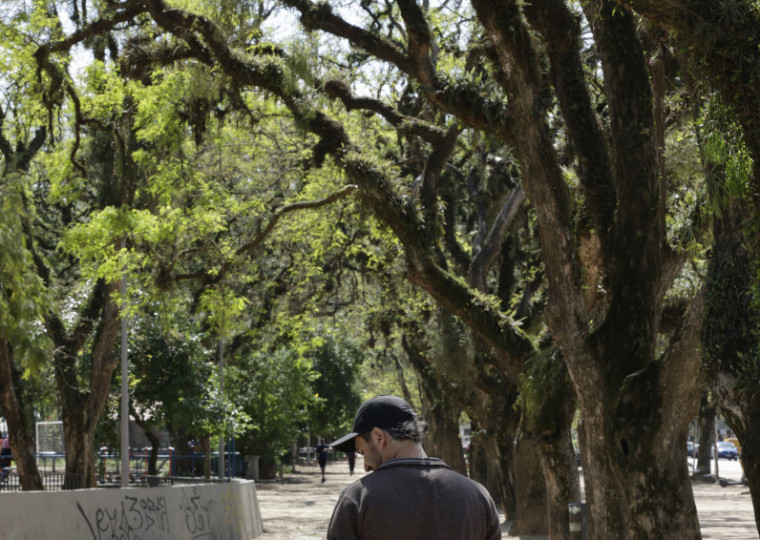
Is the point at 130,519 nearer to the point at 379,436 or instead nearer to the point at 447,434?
the point at 379,436

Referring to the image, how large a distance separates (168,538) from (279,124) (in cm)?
985

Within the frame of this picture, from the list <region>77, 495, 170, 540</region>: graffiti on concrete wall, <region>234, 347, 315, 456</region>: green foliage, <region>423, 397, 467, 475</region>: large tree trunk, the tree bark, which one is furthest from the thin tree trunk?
<region>77, 495, 170, 540</region>: graffiti on concrete wall

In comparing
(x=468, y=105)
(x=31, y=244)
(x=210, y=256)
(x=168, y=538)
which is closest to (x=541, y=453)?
(x=468, y=105)

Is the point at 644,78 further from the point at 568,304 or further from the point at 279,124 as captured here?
the point at 279,124

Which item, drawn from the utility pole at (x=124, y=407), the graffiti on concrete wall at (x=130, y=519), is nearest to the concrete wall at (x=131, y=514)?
the graffiti on concrete wall at (x=130, y=519)

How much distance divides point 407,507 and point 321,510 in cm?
2552

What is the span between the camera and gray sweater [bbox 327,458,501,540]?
3.20 meters

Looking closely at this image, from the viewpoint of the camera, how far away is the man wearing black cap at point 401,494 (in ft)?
10.5

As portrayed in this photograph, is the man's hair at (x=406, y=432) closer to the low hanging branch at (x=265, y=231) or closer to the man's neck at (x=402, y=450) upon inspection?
the man's neck at (x=402, y=450)

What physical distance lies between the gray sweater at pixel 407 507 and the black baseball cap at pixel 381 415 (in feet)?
0.48

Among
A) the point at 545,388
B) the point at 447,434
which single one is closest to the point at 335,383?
the point at 447,434

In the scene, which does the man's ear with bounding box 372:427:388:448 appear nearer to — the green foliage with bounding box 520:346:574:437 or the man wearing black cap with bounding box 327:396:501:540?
the man wearing black cap with bounding box 327:396:501:540

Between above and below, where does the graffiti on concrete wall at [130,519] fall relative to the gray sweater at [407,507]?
below

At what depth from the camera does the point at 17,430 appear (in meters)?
18.0
